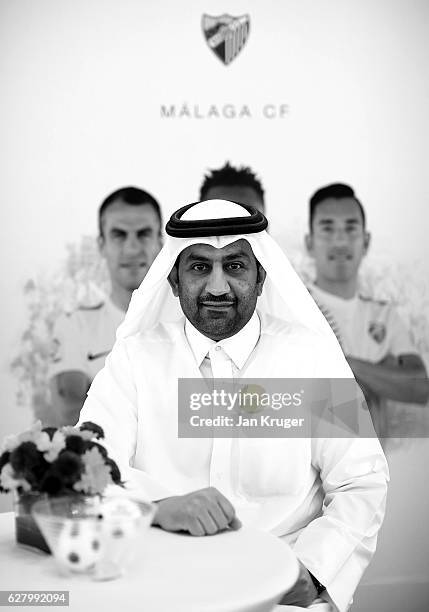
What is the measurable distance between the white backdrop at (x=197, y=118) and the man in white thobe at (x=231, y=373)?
1.62 m

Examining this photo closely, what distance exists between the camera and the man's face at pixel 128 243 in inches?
202

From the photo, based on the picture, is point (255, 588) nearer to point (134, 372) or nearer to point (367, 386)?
point (134, 372)

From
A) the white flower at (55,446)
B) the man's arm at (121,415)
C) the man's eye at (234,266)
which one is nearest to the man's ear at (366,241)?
the man's eye at (234,266)

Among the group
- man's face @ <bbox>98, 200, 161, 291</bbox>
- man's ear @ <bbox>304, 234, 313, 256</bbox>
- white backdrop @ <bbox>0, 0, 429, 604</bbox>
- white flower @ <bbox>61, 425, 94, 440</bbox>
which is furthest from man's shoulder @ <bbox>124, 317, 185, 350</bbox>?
man's ear @ <bbox>304, 234, 313, 256</bbox>

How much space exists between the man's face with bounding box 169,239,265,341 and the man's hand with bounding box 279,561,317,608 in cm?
100

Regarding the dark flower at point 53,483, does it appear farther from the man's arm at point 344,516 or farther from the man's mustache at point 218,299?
the man's mustache at point 218,299

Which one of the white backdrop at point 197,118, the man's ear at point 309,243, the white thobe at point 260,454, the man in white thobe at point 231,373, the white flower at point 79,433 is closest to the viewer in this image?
the white flower at point 79,433

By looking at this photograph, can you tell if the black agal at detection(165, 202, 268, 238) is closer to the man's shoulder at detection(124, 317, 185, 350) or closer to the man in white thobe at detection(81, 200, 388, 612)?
the man in white thobe at detection(81, 200, 388, 612)

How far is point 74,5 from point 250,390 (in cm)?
275

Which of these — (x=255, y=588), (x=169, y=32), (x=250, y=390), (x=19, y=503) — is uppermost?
(x=169, y=32)

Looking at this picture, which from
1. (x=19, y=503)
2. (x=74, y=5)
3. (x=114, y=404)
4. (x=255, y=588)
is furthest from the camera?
(x=74, y=5)

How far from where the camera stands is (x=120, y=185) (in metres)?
5.11

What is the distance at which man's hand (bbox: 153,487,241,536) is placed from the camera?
252cm

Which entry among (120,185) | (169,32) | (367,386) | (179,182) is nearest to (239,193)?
(179,182)
